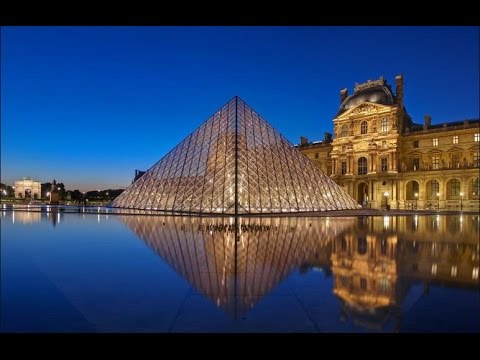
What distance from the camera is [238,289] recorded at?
4.82 metres

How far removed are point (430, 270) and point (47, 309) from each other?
556cm

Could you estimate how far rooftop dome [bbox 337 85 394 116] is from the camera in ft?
155

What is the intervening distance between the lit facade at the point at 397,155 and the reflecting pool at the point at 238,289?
3559cm

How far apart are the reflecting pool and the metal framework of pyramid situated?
1457 cm

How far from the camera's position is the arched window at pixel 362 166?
48438 mm

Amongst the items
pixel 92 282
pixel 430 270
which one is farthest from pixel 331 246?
pixel 92 282

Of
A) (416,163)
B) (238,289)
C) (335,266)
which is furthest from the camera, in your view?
(416,163)

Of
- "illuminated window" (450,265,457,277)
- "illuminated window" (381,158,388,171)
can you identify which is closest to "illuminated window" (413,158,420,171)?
"illuminated window" (381,158,388,171)

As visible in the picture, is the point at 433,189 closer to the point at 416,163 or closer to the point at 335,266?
the point at 416,163

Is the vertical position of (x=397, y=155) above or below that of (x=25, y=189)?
above

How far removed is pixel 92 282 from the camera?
5238 mm

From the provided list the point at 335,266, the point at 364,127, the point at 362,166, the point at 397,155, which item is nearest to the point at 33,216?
the point at 335,266

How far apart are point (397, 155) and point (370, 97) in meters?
8.69
